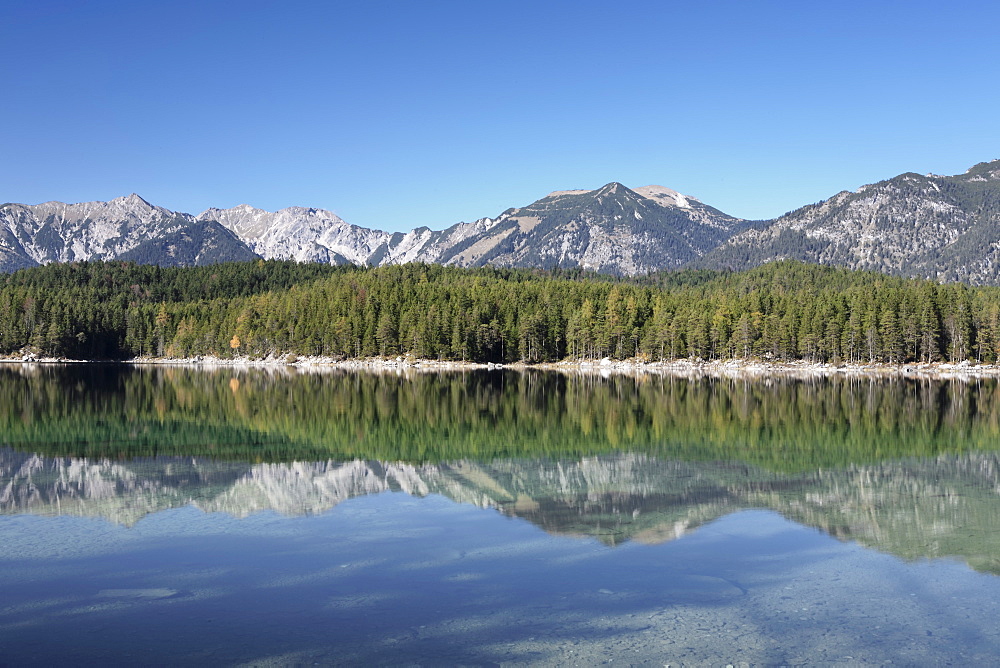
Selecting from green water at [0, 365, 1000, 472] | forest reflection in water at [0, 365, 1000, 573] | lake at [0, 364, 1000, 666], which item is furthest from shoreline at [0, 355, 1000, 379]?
lake at [0, 364, 1000, 666]

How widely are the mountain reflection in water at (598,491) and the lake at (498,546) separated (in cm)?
15

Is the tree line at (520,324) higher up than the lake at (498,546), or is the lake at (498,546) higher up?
the tree line at (520,324)

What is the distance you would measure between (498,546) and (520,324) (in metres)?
137

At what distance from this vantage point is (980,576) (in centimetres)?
1825

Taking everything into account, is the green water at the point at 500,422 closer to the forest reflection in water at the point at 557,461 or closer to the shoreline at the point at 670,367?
the forest reflection in water at the point at 557,461

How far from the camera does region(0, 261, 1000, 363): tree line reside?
140125mm

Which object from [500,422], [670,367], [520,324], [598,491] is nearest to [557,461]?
[598,491]

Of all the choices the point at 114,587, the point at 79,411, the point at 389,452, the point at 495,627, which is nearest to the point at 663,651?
the point at 495,627

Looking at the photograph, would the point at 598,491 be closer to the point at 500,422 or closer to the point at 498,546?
the point at 498,546

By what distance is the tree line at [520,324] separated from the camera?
140125mm

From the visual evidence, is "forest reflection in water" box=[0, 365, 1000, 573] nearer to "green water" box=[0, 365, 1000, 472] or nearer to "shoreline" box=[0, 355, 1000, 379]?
"green water" box=[0, 365, 1000, 472]

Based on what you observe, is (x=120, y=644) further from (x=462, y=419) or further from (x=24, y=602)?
(x=462, y=419)

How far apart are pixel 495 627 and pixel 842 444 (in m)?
31.1

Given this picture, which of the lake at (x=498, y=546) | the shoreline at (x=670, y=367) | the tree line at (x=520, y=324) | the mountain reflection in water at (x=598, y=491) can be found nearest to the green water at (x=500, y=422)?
the lake at (x=498, y=546)
